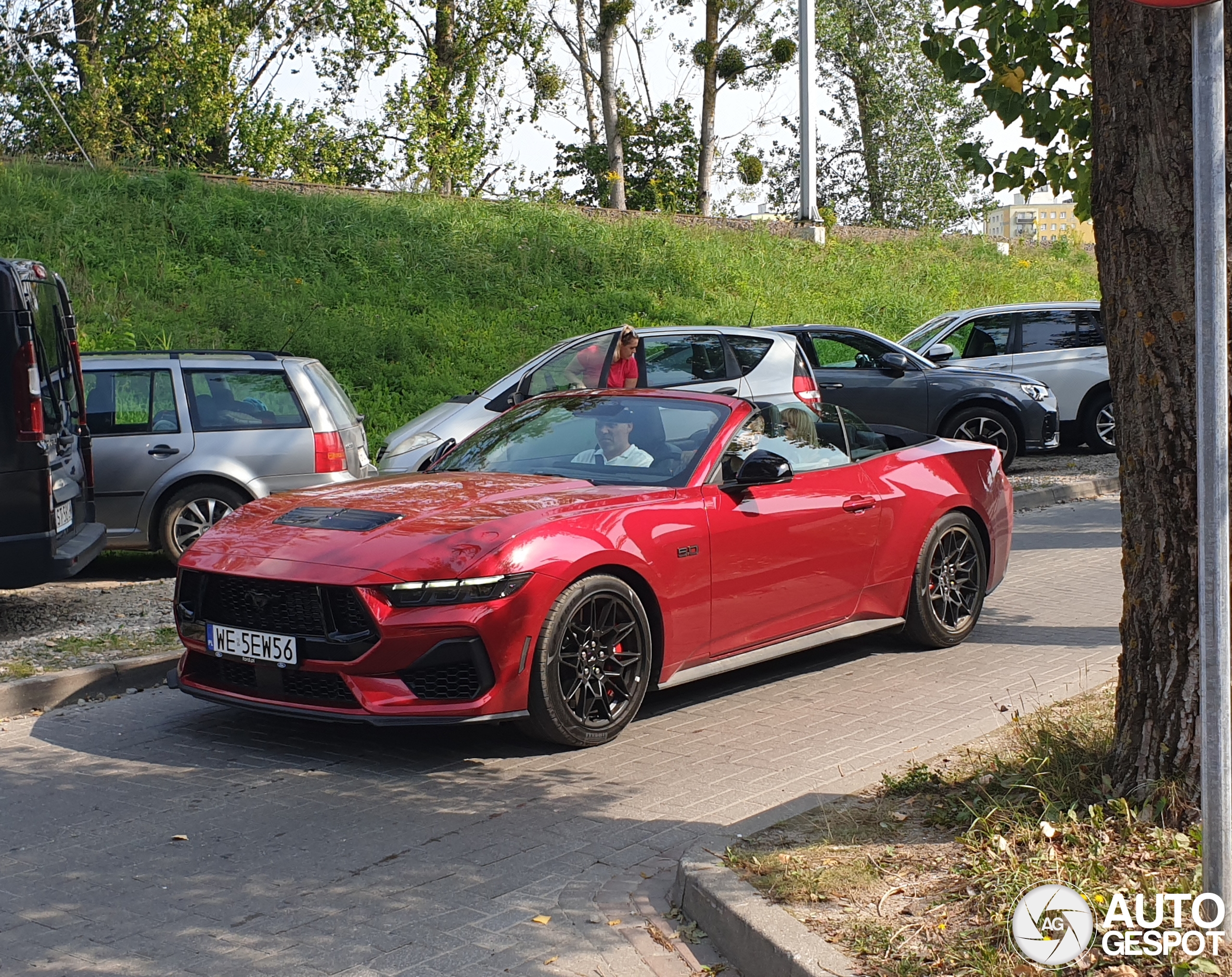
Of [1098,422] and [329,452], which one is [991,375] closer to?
[1098,422]

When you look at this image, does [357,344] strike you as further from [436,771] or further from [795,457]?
[436,771]

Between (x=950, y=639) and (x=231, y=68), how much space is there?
32.3m

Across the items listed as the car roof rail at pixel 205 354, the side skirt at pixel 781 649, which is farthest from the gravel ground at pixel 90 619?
the side skirt at pixel 781 649

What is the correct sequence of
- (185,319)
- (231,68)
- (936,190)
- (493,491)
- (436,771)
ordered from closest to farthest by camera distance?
(436,771) < (493,491) < (185,319) < (231,68) < (936,190)

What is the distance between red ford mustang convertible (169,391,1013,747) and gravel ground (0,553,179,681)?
1569 mm

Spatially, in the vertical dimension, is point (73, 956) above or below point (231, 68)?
below

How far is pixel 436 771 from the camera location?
5707mm

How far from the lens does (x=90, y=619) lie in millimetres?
8773

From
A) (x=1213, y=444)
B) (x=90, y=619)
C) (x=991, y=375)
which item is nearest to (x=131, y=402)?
(x=90, y=619)

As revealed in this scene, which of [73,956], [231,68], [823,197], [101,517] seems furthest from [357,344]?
[823,197]

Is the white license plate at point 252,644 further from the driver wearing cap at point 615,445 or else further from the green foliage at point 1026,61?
the green foliage at point 1026,61

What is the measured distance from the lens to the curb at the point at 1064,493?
14.2 metres

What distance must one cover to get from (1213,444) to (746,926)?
1.80 metres

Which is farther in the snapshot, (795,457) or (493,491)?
(795,457)
